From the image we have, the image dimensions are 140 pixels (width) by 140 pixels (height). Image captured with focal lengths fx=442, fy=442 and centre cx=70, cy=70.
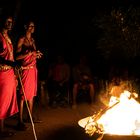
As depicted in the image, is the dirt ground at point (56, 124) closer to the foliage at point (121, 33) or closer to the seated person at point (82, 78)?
the seated person at point (82, 78)

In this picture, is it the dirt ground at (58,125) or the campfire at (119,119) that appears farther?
the dirt ground at (58,125)

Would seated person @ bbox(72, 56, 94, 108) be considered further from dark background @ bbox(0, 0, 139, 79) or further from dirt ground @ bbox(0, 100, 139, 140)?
dark background @ bbox(0, 0, 139, 79)

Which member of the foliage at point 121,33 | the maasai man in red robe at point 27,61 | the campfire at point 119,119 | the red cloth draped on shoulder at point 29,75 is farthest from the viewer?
the foliage at point 121,33

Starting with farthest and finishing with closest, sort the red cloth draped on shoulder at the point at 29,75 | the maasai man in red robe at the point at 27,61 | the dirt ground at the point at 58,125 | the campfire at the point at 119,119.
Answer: the red cloth draped on shoulder at the point at 29,75
the maasai man in red robe at the point at 27,61
the dirt ground at the point at 58,125
the campfire at the point at 119,119

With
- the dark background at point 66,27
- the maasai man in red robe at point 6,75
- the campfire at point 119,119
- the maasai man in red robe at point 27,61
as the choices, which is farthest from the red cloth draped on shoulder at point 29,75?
the dark background at point 66,27

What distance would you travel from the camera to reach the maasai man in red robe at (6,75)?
8.23 m

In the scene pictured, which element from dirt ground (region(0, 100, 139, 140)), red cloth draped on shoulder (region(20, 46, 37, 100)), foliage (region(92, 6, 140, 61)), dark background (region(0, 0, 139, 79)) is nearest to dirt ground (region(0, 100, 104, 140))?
dirt ground (region(0, 100, 139, 140))

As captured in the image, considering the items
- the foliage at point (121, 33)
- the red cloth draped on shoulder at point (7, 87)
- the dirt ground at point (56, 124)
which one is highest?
the foliage at point (121, 33)

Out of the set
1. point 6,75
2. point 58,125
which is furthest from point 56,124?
point 6,75

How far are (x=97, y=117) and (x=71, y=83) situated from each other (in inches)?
180

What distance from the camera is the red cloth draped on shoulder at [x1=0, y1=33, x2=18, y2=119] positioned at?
8.29m

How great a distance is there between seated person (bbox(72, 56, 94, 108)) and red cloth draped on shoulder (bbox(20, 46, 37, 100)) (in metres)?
2.71

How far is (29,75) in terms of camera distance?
9195 millimetres

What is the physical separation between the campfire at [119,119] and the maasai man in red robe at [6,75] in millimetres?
1499
